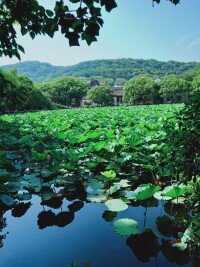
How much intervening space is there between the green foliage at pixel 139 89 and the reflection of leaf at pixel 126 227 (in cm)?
5299

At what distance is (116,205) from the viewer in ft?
11.0

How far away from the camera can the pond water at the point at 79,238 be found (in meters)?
2.55

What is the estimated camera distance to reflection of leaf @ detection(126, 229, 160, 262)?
2574 mm

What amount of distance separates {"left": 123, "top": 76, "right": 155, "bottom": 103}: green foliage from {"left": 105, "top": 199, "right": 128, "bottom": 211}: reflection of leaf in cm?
5248

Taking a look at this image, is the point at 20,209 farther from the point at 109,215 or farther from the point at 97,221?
the point at 109,215

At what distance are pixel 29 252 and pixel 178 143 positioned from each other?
176 centimetres

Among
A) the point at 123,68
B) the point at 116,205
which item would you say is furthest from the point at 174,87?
the point at 123,68

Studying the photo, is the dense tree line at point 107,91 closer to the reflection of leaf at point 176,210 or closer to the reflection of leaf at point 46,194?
the reflection of leaf at point 46,194

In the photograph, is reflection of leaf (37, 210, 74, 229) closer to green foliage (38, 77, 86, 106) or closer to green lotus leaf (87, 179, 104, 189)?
green lotus leaf (87, 179, 104, 189)

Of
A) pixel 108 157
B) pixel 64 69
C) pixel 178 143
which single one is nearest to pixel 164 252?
pixel 178 143

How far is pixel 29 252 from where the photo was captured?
276 centimetres

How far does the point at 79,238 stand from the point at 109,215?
0.51m

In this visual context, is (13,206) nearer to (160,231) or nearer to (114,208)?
(114,208)

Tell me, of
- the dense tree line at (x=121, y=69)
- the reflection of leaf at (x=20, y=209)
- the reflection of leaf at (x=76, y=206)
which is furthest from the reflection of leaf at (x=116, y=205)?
the dense tree line at (x=121, y=69)
